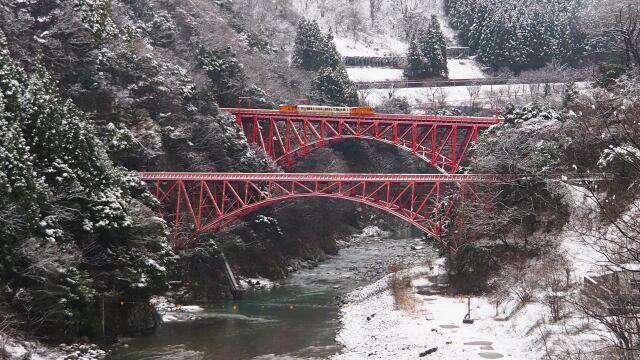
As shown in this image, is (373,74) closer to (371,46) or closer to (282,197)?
(371,46)

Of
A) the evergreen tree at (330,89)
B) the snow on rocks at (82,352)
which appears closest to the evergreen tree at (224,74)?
the evergreen tree at (330,89)

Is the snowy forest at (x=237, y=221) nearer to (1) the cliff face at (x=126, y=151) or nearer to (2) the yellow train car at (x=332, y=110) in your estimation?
(1) the cliff face at (x=126, y=151)

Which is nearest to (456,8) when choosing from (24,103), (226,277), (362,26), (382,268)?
(362,26)

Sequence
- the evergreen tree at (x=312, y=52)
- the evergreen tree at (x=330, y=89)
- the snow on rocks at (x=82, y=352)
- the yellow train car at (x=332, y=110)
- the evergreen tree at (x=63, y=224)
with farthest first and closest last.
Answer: the evergreen tree at (x=312, y=52)
the evergreen tree at (x=330, y=89)
the yellow train car at (x=332, y=110)
the snow on rocks at (x=82, y=352)
the evergreen tree at (x=63, y=224)

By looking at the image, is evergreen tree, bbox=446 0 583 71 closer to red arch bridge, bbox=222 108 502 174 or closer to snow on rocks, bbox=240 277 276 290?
red arch bridge, bbox=222 108 502 174

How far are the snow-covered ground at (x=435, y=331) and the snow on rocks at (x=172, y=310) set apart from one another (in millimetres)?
7448

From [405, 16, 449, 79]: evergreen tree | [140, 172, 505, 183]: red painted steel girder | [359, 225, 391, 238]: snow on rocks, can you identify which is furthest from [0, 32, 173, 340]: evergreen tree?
[405, 16, 449, 79]: evergreen tree

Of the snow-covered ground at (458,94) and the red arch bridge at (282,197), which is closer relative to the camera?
the red arch bridge at (282,197)

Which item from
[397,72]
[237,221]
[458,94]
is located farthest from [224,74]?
[397,72]

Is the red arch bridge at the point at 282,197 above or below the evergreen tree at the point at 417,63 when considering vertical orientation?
below

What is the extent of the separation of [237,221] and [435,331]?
21597 millimetres

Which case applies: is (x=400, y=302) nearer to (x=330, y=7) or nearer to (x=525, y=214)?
(x=525, y=214)

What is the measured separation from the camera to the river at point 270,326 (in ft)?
74.4

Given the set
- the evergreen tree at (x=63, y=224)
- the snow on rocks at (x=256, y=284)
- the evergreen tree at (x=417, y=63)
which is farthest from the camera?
the evergreen tree at (x=417, y=63)
